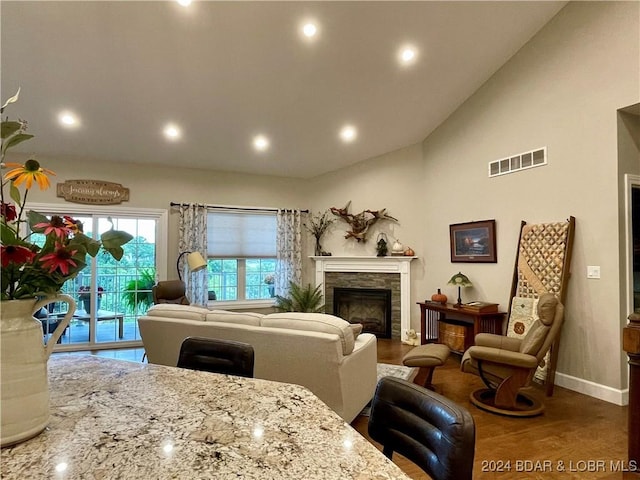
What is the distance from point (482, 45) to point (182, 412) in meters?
4.81

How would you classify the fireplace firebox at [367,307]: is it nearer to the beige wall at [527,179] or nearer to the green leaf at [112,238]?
the beige wall at [527,179]

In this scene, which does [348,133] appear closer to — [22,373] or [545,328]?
[545,328]

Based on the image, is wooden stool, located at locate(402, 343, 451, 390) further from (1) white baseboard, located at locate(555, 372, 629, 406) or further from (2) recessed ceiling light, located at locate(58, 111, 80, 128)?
(2) recessed ceiling light, located at locate(58, 111, 80, 128)

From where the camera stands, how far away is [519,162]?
4.50 metres

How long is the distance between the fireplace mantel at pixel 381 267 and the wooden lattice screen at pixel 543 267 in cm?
190

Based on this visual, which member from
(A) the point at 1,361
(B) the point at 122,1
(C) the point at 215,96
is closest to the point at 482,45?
(C) the point at 215,96

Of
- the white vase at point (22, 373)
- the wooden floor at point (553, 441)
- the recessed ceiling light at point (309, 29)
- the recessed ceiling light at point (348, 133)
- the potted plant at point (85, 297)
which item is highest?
the recessed ceiling light at point (309, 29)

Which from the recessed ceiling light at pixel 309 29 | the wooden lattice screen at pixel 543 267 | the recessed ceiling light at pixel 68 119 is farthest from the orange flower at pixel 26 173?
the recessed ceiling light at pixel 68 119

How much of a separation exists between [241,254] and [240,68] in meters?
3.44

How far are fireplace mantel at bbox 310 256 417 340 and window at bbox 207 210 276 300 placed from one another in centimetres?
98

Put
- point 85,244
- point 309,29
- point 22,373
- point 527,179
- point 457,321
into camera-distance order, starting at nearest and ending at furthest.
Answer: point 22,373, point 85,244, point 309,29, point 527,179, point 457,321

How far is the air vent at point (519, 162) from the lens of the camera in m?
4.25

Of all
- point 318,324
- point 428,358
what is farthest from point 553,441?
point 318,324

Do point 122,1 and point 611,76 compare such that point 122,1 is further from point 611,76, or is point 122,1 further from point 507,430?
point 507,430
